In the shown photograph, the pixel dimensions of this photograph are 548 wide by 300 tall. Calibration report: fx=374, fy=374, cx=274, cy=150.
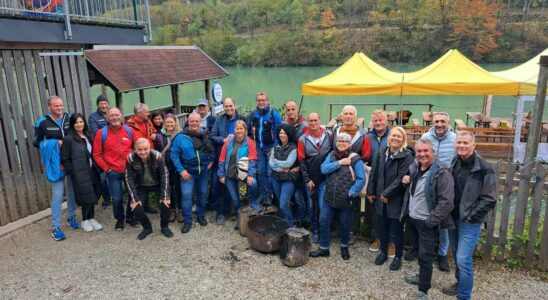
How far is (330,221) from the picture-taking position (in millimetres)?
3955

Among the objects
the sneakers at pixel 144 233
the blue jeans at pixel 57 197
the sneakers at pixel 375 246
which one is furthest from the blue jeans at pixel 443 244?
the blue jeans at pixel 57 197

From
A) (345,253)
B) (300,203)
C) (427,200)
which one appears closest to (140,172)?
(300,203)

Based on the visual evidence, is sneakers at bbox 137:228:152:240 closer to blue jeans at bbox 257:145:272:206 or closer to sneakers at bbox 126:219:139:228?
sneakers at bbox 126:219:139:228

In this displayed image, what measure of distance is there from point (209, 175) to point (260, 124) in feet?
3.39

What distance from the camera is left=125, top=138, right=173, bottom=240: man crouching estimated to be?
4.34 m

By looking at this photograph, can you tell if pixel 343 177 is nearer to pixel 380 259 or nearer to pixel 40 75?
pixel 380 259

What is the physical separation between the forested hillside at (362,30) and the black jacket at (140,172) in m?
44.5

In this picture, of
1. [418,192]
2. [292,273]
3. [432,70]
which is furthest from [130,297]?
[432,70]

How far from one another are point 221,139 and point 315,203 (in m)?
1.47

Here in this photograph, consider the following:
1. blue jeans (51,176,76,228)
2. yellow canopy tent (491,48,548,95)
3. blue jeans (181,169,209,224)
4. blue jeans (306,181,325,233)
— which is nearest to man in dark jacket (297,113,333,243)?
blue jeans (306,181,325,233)

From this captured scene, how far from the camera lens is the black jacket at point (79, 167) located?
14.2ft

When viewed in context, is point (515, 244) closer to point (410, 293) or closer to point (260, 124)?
point (410, 293)

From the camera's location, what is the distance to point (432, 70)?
8773 mm

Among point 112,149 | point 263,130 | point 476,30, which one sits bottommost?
point 112,149
